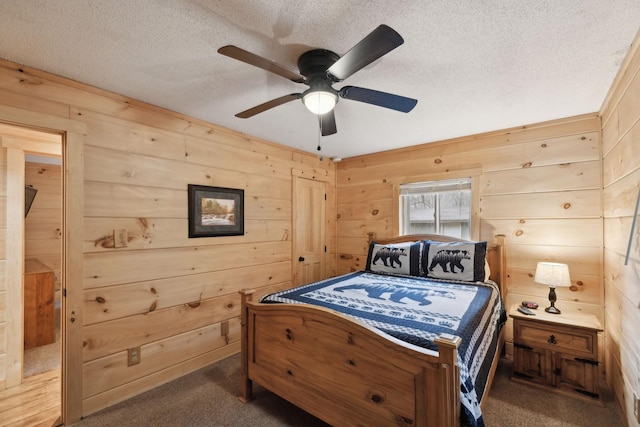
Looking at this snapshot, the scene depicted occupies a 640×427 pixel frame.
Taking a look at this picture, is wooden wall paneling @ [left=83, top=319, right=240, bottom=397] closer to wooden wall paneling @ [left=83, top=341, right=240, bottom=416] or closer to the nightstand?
wooden wall paneling @ [left=83, top=341, right=240, bottom=416]

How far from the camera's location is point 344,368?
163cm

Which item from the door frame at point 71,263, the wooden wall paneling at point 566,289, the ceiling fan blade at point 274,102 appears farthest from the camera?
the wooden wall paneling at point 566,289

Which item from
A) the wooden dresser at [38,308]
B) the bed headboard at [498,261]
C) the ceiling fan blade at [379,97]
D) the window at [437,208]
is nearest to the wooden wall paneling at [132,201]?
the ceiling fan blade at [379,97]

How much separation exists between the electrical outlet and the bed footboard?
34.7 inches

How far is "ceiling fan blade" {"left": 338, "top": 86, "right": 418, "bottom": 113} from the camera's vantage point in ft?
5.44

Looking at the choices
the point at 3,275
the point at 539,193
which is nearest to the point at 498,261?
the point at 539,193

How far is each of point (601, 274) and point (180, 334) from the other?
3742mm

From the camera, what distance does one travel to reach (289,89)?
206 centimetres

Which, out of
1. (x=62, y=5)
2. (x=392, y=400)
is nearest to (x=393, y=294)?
(x=392, y=400)

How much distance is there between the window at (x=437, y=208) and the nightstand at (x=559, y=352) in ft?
3.60

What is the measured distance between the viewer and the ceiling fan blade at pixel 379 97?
1.66m

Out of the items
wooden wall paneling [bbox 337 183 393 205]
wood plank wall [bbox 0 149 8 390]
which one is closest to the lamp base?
wooden wall paneling [bbox 337 183 393 205]

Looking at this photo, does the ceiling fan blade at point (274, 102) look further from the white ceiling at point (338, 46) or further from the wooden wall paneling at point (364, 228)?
the wooden wall paneling at point (364, 228)

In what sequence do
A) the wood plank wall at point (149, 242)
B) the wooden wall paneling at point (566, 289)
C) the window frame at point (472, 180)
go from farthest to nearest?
1. the window frame at point (472, 180)
2. the wooden wall paneling at point (566, 289)
3. the wood plank wall at point (149, 242)
